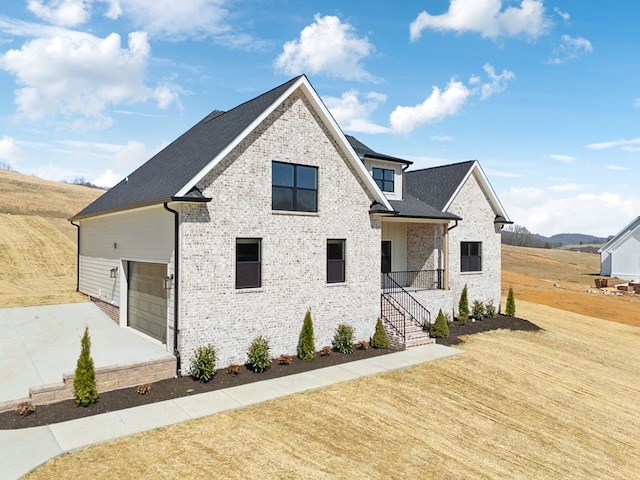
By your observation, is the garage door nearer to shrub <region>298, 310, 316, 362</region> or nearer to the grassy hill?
shrub <region>298, 310, 316, 362</region>

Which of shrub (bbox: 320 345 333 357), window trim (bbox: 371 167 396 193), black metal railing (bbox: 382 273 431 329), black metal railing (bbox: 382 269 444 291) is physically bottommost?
shrub (bbox: 320 345 333 357)

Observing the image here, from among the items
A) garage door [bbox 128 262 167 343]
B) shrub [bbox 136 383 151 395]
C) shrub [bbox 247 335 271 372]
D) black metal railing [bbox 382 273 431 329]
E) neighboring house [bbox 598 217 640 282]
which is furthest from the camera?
neighboring house [bbox 598 217 640 282]

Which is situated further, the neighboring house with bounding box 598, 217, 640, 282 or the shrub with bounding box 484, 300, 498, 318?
the neighboring house with bounding box 598, 217, 640, 282

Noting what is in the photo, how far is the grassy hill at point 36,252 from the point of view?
2343cm

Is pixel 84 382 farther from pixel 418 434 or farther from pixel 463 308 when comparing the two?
pixel 463 308

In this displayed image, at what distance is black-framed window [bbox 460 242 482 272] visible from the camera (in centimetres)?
2244

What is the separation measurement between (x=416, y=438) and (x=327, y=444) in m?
2.14

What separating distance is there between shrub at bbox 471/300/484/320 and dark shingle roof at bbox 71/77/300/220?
15559 millimetres

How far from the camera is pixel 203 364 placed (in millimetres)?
11719

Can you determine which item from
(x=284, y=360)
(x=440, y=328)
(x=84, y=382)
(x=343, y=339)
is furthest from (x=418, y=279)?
(x=84, y=382)

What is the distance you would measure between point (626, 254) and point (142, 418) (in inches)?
2254

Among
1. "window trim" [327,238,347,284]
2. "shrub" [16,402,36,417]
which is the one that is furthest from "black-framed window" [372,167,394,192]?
"shrub" [16,402,36,417]

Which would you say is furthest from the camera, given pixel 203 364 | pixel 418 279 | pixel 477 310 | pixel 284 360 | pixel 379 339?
pixel 477 310

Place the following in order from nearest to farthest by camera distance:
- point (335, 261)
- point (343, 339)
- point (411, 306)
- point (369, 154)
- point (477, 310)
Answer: point (343, 339) < point (335, 261) < point (411, 306) < point (369, 154) < point (477, 310)
